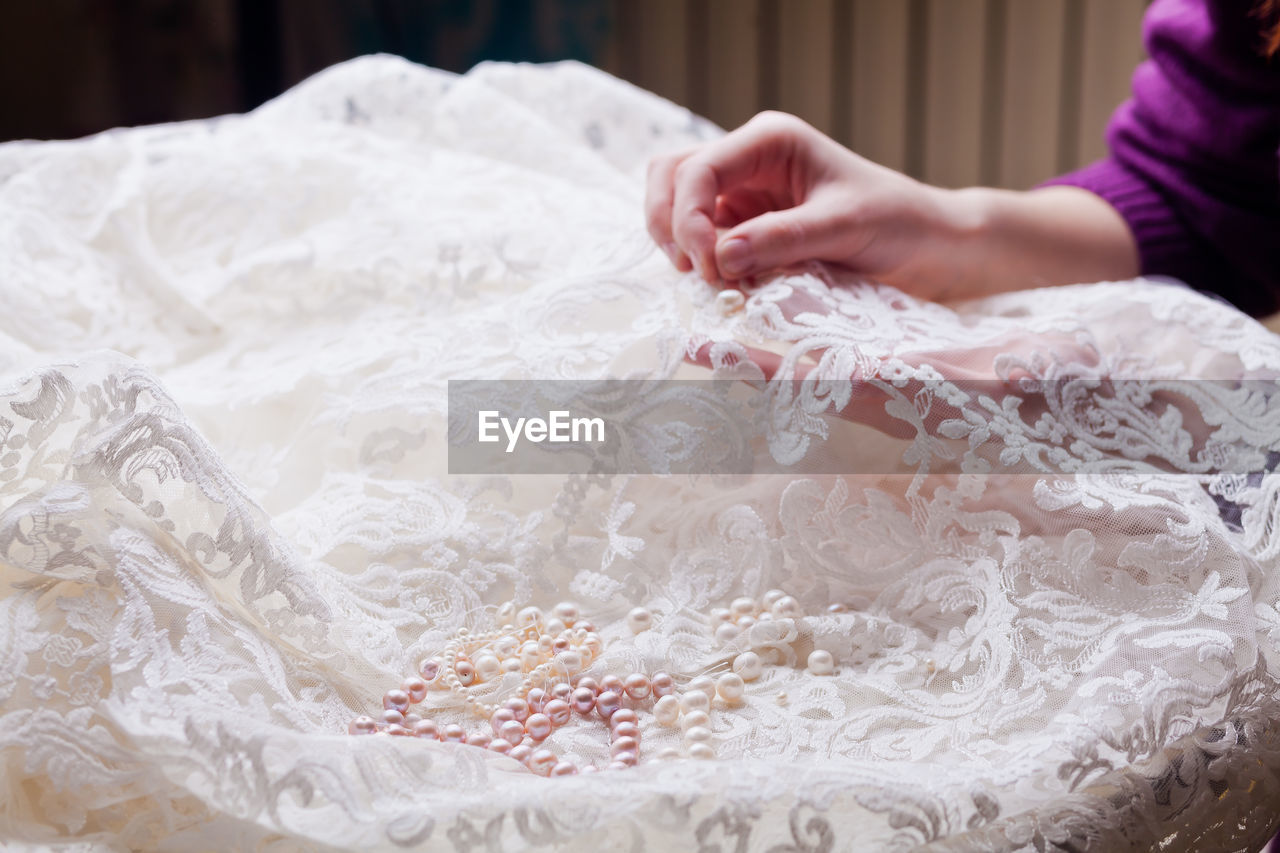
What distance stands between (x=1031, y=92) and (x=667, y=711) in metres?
1.77

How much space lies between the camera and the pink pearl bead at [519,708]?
43 centimetres

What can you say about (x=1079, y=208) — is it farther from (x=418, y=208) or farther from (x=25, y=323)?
(x=25, y=323)

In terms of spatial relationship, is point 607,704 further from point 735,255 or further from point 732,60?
point 732,60

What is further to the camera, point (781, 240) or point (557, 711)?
point (781, 240)

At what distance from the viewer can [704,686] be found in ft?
1.46

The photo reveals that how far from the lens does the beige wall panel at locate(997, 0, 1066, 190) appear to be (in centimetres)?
179

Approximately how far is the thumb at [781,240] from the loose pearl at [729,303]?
2 centimetres

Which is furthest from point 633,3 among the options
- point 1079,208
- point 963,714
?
point 963,714

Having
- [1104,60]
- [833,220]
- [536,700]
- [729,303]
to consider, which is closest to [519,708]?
[536,700]

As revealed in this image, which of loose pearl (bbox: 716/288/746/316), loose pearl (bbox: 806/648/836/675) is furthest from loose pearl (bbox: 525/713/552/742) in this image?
loose pearl (bbox: 716/288/746/316)

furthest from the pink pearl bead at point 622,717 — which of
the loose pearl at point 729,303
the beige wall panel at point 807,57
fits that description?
the beige wall panel at point 807,57

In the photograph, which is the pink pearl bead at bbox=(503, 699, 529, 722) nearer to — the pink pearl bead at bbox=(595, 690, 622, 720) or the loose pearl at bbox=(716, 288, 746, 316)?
the pink pearl bead at bbox=(595, 690, 622, 720)

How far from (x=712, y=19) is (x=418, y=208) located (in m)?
1.34

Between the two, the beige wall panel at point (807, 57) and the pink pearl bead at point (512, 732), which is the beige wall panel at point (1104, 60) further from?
the pink pearl bead at point (512, 732)
